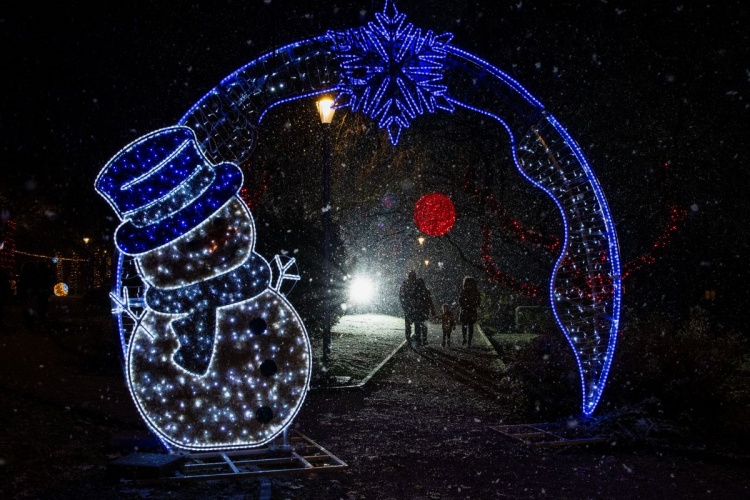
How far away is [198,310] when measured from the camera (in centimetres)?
741

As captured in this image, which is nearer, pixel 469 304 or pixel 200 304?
pixel 200 304

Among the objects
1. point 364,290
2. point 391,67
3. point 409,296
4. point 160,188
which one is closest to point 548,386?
point 391,67

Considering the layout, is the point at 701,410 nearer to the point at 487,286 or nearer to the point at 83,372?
the point at 83,372

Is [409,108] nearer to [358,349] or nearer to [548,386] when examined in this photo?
[548,386]

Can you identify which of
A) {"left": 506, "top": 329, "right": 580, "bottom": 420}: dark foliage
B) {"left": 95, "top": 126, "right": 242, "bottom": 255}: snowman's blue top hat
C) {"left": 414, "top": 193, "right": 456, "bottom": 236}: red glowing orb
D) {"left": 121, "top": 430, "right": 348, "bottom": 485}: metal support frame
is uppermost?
{"left": 414, "top": 193, "right": 456, "bottom": 236}: red glowing orb

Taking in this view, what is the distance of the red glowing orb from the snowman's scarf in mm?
11896

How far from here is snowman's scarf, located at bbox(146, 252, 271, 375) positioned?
24.1 feet

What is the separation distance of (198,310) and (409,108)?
3.28m

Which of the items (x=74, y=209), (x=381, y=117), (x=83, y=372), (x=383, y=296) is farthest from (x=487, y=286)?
(x=381, y=117)

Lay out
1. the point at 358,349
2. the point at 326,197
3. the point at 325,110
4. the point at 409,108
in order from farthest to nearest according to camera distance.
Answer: the point at 358,349, the point at 326,197, the point at 325,110, the point at 409,108

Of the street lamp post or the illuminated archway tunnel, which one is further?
the street lamp post

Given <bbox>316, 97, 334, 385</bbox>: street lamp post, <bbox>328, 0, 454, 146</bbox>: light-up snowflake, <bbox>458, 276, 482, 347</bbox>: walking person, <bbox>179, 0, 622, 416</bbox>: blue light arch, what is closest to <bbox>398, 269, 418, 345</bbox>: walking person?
<bbox>458, 276, 482, 347</bbox>: walking person

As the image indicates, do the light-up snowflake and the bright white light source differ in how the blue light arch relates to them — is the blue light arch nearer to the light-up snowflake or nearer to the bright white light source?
the light-up snowflake

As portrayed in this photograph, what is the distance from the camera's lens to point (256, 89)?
8.16 m
